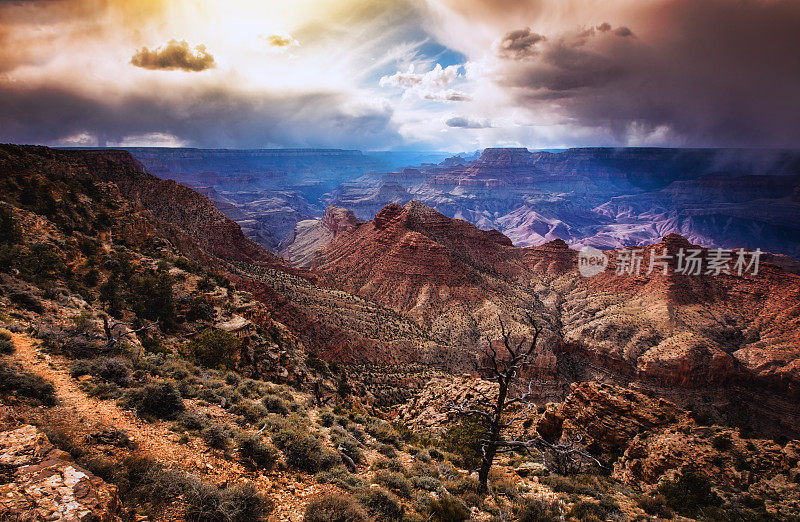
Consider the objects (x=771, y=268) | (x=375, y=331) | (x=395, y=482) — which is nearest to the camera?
(x=395, y=482)

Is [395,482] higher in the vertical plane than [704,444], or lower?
higher

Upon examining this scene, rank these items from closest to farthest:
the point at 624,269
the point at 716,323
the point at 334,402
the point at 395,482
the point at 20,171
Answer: the point at 395,482 < the point at 334,402 < the point at 20,171 < the point at 716,323 < the point at 624,269

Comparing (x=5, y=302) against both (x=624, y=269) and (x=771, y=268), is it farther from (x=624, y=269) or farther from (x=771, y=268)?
(x=771, y=268)

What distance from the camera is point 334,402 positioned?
2492 cm

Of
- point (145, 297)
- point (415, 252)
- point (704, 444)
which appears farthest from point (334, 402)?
point (415, 252)

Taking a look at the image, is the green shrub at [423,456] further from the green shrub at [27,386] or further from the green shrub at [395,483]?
the green shrub at [27,386]

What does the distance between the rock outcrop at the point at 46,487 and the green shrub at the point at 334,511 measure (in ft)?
11.8

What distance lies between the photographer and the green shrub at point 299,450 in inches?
396

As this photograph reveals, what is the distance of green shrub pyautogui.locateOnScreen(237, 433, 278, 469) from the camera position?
30.6 ft

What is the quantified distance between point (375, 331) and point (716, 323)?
237 ft

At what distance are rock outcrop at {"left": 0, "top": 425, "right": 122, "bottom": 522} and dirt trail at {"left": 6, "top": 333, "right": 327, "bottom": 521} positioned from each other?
96.9 inches

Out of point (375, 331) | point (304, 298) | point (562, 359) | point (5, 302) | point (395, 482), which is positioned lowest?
point (562, 359)

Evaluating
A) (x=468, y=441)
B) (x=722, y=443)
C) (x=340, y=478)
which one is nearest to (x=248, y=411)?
(x=340, y=478)

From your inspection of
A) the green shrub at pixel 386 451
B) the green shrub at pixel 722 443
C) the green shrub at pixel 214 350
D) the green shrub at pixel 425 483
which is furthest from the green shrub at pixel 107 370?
the green shrub at pixel 722 443
